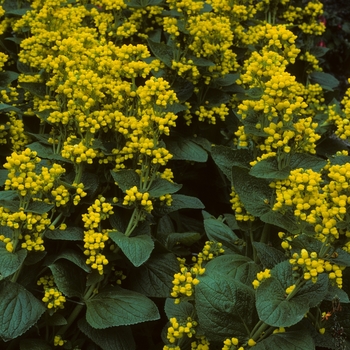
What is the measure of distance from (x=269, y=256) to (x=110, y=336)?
1.00 m

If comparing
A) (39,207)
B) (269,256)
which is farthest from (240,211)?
(39,207)

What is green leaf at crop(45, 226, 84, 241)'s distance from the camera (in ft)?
10.2

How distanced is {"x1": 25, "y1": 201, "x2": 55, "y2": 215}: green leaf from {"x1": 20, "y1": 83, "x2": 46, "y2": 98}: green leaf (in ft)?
3.88

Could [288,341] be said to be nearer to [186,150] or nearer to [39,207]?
[39,207]

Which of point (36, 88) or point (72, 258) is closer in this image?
point (72, 258)

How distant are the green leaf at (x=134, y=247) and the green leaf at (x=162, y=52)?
149 cm

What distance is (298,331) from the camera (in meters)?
2.76

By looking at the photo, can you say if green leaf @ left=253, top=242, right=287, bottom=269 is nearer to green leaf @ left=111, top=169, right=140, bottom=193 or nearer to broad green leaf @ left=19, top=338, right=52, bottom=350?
green leaf @ left=111, top=169, right=140, bottom=193

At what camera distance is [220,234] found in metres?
3.62

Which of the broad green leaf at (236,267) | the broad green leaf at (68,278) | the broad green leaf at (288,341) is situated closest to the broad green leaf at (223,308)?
the broad green leaf at (288,341)

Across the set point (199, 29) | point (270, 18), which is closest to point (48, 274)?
point (199, 29)

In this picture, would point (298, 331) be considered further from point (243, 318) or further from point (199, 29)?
point (199, 29)

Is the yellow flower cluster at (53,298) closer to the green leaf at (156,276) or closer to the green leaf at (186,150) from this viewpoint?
the green leaf at (156,276)

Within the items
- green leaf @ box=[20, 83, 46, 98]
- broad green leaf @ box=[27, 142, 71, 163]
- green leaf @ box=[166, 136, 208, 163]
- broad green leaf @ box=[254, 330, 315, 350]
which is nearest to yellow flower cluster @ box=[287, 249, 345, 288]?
broad green leaf @ box=[254, 330, 315, 350]
